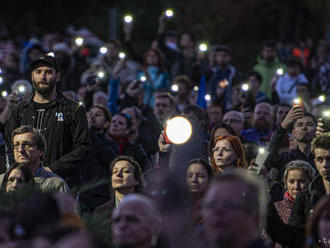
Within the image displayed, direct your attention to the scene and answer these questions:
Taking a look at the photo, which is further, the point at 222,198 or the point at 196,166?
the point at 196,166

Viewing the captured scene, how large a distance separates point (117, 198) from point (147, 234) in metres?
3.91

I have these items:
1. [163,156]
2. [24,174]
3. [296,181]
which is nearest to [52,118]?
[24,174]

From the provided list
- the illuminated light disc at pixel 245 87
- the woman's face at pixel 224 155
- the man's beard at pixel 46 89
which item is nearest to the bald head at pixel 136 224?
the woman's face at pixel 224 155

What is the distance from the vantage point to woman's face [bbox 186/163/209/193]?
8.70 metres

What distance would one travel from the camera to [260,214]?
517cm

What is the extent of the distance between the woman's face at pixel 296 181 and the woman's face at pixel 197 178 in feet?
3.06

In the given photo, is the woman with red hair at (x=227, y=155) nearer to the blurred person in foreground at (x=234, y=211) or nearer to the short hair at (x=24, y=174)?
the short hair at (x=24, y=174)

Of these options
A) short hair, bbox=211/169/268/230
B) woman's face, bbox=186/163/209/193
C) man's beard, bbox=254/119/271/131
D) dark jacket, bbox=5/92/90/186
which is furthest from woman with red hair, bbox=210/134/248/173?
short hair, bbox=211/169/268/230

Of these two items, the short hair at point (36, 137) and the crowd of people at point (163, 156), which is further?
the short hair at point (36, 137)

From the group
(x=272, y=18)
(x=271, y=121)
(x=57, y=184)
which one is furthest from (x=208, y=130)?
(x=272, y=18)

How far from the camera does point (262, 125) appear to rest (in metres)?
12.1

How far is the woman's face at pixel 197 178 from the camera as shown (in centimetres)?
870

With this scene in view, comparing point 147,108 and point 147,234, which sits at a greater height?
point 147,108

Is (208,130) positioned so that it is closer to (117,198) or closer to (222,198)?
(117,198)
